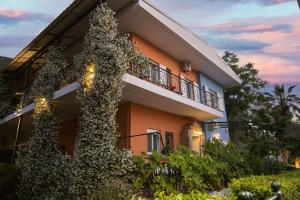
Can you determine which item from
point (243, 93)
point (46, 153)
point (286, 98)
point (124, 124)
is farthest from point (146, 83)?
point (286, 98)

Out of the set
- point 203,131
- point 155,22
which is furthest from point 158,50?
point 203,131

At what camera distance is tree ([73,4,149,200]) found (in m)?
7.18

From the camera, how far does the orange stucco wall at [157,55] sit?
12087 millimetres

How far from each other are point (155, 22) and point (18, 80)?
11.3 meters

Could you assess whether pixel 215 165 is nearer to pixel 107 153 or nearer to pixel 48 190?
pixel 107 153

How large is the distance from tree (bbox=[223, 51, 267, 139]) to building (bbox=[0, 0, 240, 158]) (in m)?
9.83

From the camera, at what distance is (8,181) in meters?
10.4

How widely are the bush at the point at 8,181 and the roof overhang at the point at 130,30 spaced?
5.83 metres

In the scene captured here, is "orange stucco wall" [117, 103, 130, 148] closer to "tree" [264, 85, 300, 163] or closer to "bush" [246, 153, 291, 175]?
"bush" [246, 153, 291, 175]

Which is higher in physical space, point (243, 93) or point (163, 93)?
point (243, 93)

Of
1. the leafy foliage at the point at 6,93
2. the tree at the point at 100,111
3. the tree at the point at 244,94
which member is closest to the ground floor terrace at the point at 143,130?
the leafy foliage at the point at 6,93

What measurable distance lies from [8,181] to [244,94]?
915 inches

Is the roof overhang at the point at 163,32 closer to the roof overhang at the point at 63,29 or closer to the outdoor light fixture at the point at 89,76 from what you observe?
the roof overhang at the point at 63,29

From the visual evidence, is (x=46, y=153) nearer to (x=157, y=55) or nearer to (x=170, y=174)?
(x=170, y=174)
